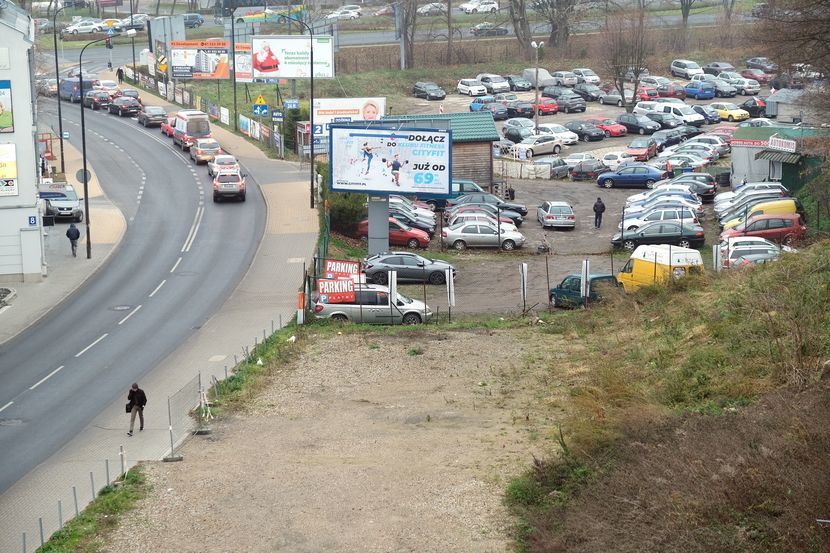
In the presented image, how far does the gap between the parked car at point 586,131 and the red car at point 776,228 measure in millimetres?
29958

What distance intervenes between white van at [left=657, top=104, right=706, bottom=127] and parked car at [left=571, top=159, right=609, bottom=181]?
14740mm

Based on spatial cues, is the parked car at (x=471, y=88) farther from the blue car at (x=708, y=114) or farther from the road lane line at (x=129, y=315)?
the road lane line at (x=129, y=315)

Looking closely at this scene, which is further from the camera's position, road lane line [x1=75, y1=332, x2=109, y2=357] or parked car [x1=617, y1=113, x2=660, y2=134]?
parked car [x1=617, y1=113, x2=660, y2=134]

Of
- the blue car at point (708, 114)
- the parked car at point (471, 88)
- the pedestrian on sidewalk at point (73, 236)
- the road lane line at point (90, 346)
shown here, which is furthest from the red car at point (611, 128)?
the road lane line at point (90, 346)

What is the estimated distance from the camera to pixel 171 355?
32.7 metres

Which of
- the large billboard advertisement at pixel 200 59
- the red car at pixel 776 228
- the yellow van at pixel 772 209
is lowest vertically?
the red car at pixel 776 228

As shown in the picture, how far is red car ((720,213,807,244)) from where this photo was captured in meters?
42.9

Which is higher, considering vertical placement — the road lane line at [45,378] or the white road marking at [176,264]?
the white road marking at [176,264]

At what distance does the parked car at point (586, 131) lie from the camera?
72.9m

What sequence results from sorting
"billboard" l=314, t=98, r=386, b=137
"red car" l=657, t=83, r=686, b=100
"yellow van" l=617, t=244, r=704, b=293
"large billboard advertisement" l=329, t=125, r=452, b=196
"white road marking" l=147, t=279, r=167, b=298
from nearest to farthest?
"yellow van" l=617, t=244, r=704, b=293 < "white road marking" l=147, t=279, r=167, b=298 < "large billboard advertisement" l=329, t=125, r=452, b=196 < "billboard" l=314, t=98, r=386, b=137 < "red car" l=657, t=83, r=686, b=100

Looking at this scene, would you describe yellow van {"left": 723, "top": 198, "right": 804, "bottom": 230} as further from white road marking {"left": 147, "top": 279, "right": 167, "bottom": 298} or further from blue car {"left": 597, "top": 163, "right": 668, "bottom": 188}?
white road marking {"left": 147, "top": 279, "right": 167, "bottom": 298}

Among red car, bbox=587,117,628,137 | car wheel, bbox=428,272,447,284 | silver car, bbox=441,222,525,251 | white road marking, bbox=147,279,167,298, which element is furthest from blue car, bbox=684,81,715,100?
white road marking, bbox=147,279,167,298

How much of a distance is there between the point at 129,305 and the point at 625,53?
54006 mm

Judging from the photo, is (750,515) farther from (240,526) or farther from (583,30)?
(583,30)
